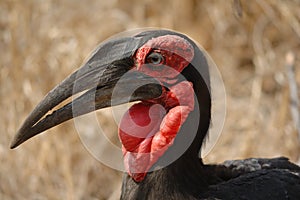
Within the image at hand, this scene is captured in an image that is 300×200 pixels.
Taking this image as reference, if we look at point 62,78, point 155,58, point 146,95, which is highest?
point 155,58

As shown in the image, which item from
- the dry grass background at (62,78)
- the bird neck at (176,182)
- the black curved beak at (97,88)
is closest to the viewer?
the black curved beak at (97,88)

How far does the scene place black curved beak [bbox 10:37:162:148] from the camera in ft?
7.79

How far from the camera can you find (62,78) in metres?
4.03

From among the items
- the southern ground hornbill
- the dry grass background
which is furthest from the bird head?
the dry grass background

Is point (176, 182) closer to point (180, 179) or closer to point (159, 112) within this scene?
point (180, 179)

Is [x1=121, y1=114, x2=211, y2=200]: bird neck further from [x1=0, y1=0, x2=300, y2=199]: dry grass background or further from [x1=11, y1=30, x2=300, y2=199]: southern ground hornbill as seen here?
[x1=0, y1=0, x2=300, y2=199]: dry grass background

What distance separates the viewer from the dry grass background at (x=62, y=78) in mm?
3824

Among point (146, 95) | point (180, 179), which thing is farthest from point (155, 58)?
point (180, 179)

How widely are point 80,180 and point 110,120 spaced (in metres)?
0.49

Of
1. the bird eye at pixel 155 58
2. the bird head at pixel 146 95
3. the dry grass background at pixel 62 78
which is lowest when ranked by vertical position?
the dry grass background at pixel 62 78

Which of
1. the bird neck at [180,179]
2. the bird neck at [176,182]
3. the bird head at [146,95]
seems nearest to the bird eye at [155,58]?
the bird head at [146,95]

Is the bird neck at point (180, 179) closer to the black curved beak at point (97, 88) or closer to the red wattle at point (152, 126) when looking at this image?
the red wattle at point (152, 126)

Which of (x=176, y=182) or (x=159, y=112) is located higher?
(x=159, y=112)

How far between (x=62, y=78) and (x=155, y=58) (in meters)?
1.64
